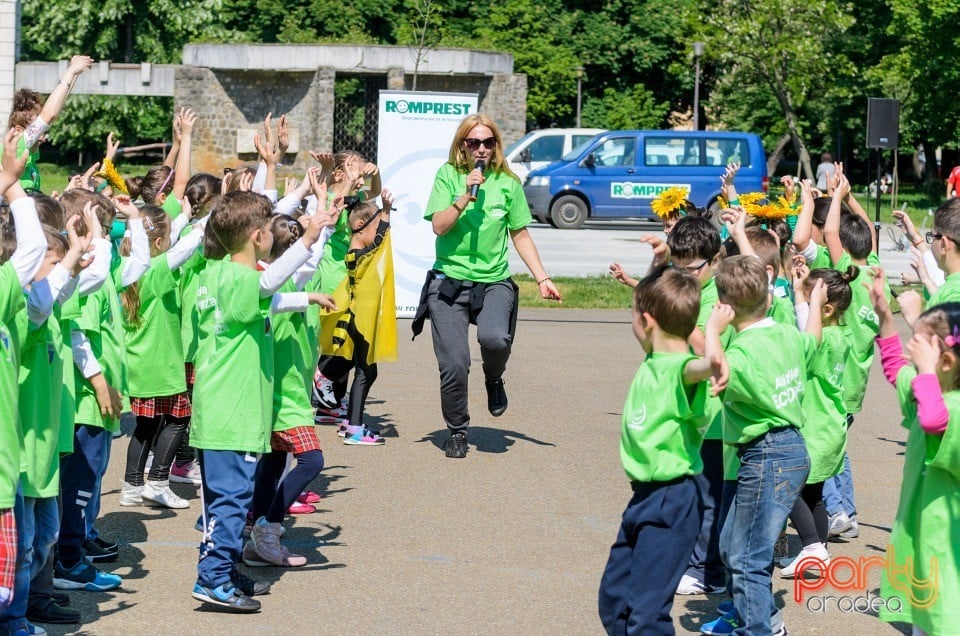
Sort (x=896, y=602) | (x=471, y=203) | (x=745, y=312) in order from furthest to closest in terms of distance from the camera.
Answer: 1. (x=471, y=203)
2. (x=745, y=312)
3. (x=896, y=602)

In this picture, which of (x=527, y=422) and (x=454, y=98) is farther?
(x=454, y=98)

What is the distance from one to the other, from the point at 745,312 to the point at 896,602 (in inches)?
46.0

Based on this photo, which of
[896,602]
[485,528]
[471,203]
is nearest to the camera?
[896,602]

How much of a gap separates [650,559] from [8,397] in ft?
7.09

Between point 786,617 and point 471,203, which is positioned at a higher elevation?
point 471,203

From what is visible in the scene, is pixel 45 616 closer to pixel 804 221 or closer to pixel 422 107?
pixel 804 221

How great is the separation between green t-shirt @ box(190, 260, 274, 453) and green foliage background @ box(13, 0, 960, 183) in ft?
119

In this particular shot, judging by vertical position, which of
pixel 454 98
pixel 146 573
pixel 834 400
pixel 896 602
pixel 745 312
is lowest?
pixel 146 573

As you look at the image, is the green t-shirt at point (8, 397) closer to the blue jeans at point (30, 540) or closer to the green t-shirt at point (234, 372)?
the blue jeans at point (30, 540)

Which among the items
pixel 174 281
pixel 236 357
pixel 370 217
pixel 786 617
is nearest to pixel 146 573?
pixel 236 357

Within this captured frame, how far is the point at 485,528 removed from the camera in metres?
6.74

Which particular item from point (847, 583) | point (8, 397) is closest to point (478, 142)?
point (847, 583)

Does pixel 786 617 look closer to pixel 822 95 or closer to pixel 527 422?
pixel 527 422

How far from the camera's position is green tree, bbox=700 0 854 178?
40.6 meters
